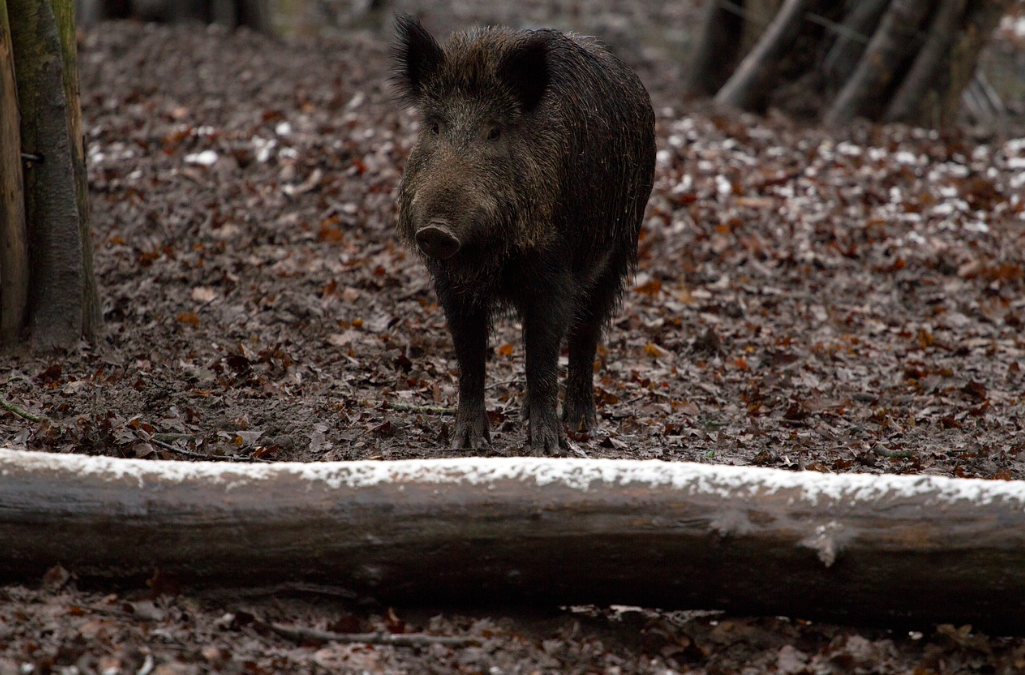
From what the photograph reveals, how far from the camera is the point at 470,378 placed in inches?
206

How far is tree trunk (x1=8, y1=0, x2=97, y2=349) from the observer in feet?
18.2

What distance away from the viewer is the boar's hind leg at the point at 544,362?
5020 millimetres

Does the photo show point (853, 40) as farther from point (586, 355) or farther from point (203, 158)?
point (586, 355)

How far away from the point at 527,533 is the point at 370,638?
0.62m

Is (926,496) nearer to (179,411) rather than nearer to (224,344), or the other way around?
(179,411)

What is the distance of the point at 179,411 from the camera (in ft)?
17.8

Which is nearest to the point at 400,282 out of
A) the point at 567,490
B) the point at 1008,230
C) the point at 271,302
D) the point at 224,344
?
the point at 271,302

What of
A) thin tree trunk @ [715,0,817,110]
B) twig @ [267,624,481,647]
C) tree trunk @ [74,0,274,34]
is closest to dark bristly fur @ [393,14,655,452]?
twig @ [267,624,481,647]

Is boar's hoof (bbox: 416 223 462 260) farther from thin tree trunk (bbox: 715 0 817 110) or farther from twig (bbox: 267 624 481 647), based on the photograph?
thin tree trunk (bbox: 715 0 817 110)

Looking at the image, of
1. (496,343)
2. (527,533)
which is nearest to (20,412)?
(527,533)

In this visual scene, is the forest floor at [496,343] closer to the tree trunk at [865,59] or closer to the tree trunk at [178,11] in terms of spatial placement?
the tree trunk at [865,59]

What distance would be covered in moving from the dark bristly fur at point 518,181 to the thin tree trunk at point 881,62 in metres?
8.13

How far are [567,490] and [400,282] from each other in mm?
4522

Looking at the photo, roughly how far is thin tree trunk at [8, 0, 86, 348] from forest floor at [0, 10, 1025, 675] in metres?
0.26
